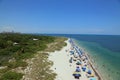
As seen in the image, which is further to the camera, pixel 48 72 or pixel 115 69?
pixel 115 69

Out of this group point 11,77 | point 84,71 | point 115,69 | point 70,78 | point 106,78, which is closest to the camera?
point 11,77

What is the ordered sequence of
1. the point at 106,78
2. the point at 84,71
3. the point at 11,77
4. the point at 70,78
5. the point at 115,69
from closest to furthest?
the point at 11,77, the point at 70,78, the point at 106,78, the point at 84,71, the point at 115,69

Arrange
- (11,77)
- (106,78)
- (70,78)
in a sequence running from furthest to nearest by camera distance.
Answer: (106,78) < (70,78) < (11,77)

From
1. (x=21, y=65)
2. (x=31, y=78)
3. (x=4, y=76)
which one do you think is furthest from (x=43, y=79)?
(x=21, y=65)

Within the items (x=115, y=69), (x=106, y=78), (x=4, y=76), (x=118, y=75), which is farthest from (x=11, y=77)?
(x=115, y=69)

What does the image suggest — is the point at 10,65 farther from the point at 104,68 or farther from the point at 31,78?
the point at 104,68

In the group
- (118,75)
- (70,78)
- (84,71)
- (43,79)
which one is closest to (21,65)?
(43,79)

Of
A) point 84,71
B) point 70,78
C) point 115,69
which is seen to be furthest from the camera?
point 115,69

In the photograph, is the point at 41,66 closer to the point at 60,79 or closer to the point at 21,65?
the point at 21,65

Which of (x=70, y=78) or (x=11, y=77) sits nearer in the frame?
(x=11, y=77)
